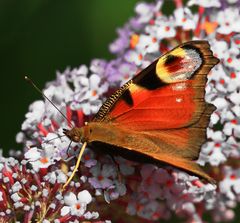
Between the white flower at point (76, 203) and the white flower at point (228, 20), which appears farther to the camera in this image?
the white flower at point (228, 20)

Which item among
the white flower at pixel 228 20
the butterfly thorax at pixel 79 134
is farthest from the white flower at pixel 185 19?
the butterfly thorax at pixel 79 134

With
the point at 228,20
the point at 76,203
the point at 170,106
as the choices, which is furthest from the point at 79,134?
the point at 228,20

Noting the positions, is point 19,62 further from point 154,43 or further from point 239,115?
point 239,115

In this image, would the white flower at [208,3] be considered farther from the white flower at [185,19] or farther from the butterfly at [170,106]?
the butterfly at [170,106]

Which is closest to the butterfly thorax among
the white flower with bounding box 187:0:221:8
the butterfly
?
the butterfly

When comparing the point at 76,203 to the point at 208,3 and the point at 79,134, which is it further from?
the point at 208,3

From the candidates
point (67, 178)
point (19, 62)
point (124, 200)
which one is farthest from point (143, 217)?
point (19, 62)
